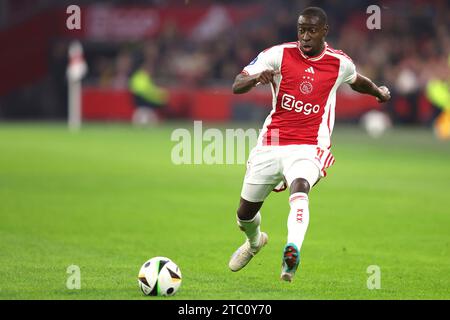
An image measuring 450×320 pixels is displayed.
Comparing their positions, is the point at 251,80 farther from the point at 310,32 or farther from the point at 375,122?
the point at 375,122

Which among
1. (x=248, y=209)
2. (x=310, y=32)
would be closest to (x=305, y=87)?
(x=310, y=32)

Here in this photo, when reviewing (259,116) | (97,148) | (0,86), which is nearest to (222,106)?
(259,116)

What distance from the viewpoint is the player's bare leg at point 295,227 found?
849cm

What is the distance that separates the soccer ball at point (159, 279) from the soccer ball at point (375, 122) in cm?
2336

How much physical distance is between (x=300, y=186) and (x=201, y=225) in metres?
4.67

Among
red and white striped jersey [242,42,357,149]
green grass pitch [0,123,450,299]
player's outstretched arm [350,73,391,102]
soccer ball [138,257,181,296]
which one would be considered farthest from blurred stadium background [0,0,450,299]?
player's outstretched arm [350,73,391,102]

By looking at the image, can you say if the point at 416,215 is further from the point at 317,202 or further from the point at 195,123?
the point at 195,123

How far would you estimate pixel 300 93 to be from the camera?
9.67 metres

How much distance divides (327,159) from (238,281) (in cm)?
139

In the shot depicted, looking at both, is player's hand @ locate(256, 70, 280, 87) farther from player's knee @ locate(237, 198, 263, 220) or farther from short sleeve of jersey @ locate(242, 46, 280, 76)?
player's knee @ locate(237, 198, 263, 220)

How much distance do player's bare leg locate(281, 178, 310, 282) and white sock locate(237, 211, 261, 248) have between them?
38.9 inches

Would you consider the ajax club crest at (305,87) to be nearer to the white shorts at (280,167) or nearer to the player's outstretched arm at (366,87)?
the white shorts at (280,167)
